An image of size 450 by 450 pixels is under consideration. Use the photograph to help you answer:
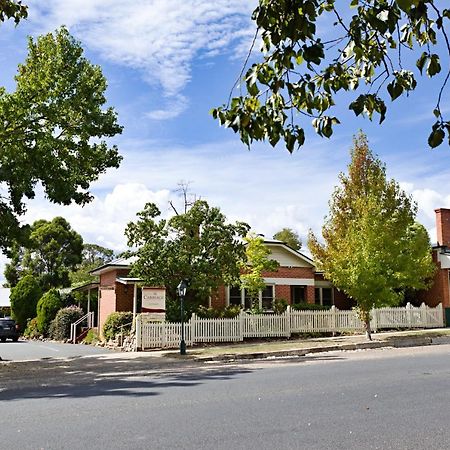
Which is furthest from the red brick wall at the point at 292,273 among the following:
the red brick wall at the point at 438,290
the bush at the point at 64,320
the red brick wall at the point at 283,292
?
the bush at the point at 64,320

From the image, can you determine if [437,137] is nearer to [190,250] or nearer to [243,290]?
[190,250]

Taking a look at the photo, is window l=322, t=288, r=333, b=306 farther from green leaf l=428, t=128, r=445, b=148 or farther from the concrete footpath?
green leaf l=428, t=128, r=445, b=148

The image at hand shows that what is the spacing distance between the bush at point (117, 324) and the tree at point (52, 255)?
30229 millimetres

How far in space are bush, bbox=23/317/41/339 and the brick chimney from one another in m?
24.7

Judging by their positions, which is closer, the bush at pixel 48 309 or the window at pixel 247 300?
the window at pixel 247 300

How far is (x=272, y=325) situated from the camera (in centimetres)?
2567

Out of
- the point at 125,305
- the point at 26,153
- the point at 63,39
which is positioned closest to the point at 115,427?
the point at 26,153

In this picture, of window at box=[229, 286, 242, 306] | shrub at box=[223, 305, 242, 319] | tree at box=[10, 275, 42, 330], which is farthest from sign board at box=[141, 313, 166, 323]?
tree at box=[10, 275, 42, 330]

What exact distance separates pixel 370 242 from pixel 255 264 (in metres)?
6.03

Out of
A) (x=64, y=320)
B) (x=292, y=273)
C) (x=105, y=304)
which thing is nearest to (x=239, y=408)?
(x=105, y=304)

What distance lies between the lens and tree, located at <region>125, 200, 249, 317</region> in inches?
945

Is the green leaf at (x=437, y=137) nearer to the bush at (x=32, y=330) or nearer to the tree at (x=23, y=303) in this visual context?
the bush at (x=32, y=330)

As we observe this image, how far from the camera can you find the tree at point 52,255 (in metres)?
54.9

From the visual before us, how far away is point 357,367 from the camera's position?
14.4 meters
